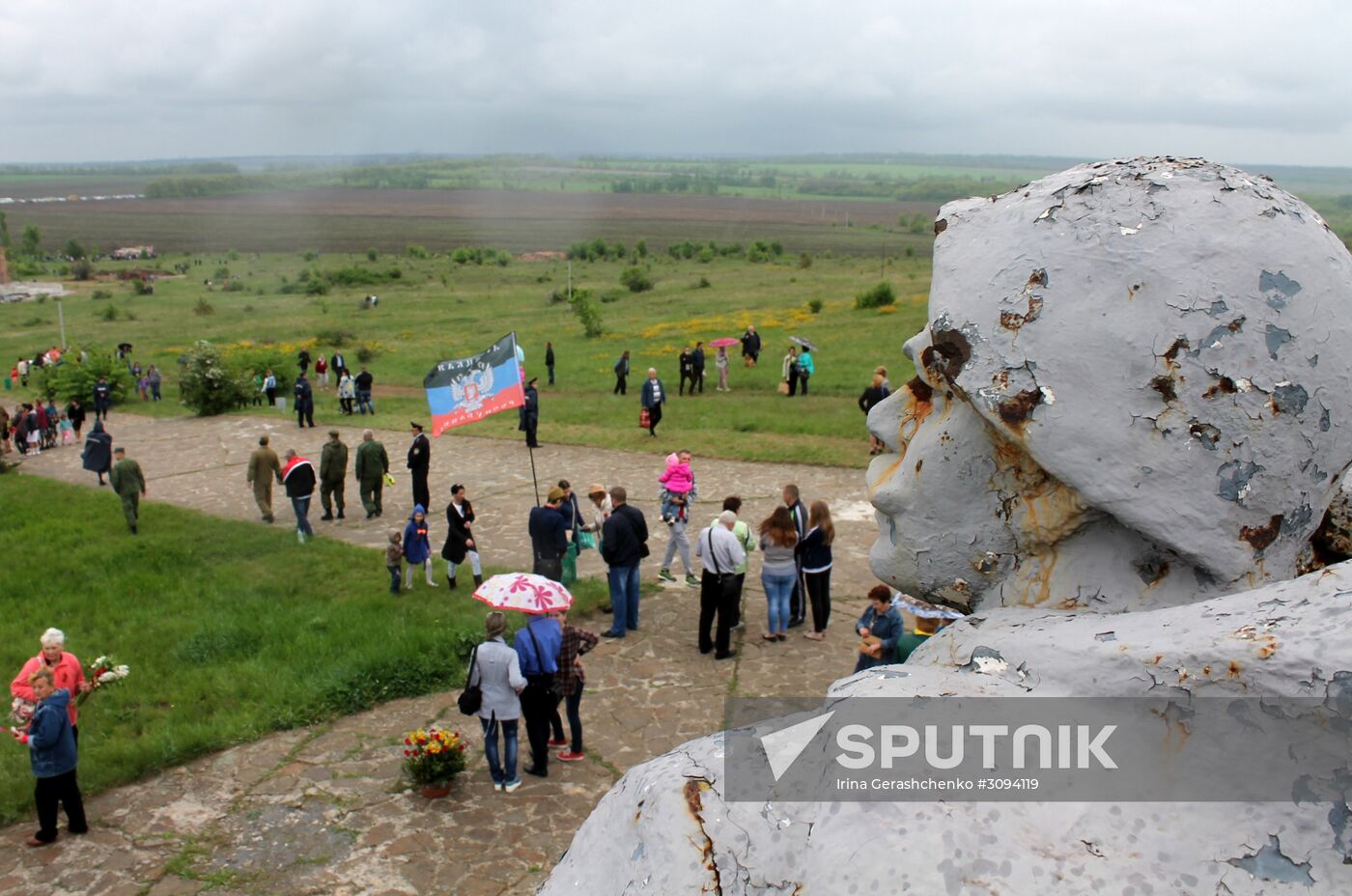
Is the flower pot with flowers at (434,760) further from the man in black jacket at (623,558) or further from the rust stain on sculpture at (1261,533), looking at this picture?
the rust stain on sculpture at (1261,533)

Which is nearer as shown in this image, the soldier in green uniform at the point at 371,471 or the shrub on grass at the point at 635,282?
the soldier in green uniform at the point at 371,471

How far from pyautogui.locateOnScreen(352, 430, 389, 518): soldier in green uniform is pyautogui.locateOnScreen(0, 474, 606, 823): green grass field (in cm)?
136

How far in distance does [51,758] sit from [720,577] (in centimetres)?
572

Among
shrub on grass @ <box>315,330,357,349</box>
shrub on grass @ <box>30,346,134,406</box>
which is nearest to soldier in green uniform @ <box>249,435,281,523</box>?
shrub on grass @ <box>30,346,134,406</box>

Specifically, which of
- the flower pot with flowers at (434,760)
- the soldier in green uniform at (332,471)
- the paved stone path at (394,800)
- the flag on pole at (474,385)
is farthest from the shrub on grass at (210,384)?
the flower pot with flowers at (434,760)

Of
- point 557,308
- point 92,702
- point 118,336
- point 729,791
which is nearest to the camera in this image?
point 729,791

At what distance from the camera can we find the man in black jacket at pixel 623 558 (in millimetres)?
11445

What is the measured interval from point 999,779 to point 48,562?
15.4 m

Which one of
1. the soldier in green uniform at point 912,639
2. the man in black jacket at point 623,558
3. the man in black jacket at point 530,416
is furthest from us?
the man in black jacket at point 530,416

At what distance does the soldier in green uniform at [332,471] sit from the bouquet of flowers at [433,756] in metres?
8.86

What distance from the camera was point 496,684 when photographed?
27.5ft

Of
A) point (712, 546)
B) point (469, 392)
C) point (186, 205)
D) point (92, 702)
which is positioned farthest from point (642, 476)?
point (186, 205)

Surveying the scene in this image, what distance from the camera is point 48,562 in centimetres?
1453

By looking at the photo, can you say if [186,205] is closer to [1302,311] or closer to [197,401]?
[197,401]
